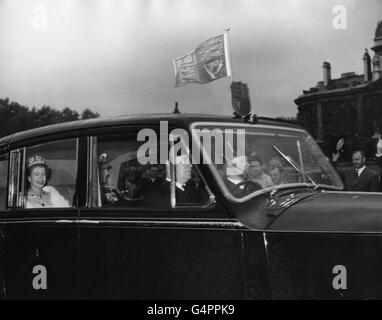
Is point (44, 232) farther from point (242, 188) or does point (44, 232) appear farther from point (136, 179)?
point (242, 188)

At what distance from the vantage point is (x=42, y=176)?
370 cm

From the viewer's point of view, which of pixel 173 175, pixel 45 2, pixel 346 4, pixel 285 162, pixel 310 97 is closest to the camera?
pixel 173 175

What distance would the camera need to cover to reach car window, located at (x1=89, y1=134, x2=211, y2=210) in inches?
120

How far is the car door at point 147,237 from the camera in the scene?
2848 millimetres

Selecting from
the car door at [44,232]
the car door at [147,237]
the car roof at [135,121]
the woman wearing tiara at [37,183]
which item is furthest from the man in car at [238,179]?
the woman wearing tiara at [37,183]

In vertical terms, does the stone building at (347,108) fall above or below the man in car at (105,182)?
above

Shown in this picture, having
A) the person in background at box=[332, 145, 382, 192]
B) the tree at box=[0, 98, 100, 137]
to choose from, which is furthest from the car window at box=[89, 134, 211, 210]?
the person in background at box=[332, 145, 382, 192]

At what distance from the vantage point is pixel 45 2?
6.19 m

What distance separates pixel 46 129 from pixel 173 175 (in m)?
1.10

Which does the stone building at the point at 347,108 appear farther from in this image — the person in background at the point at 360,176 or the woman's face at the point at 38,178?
the woman's face at the point at 38,178

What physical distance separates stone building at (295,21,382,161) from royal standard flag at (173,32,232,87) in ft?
3.93
